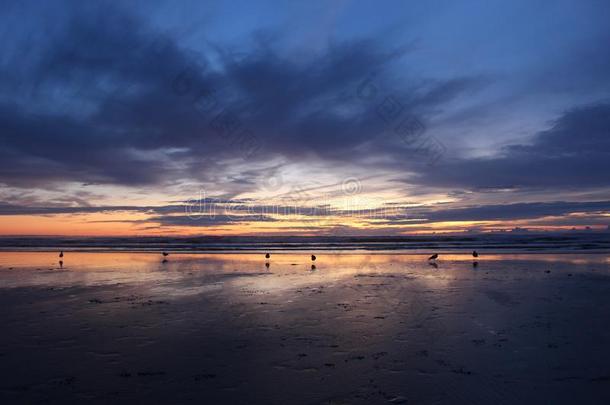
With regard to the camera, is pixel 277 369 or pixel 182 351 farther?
pixel 182 351

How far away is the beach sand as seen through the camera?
685cm

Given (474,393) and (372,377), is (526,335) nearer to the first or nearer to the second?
(474,393)

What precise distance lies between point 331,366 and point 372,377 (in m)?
0.94

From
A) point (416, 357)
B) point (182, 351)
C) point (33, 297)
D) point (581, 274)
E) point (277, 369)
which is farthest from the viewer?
point (581, 274)

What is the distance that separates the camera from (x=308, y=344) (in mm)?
9586

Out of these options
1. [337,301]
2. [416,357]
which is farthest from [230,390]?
[337,301]

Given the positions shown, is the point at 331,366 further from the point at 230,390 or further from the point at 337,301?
the point at 337,301

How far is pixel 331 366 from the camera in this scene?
26.3 feet

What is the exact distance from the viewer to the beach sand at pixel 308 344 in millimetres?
6852

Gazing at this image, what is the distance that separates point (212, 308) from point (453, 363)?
8628 mm

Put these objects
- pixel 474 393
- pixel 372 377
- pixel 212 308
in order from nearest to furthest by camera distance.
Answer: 1. pixel 474 393
2. pixel 372 377
3. pixel 212 308

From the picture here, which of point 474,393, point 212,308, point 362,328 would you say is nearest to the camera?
point 474,393

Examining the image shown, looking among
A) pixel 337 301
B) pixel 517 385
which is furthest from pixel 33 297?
pixel 517 385

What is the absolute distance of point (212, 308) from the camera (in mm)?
14047
